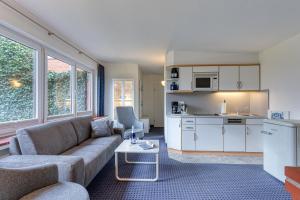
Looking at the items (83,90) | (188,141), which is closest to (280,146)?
(188,141)

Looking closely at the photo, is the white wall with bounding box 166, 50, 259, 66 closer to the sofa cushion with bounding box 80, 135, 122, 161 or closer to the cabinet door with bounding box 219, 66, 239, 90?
the cabinet door with bounding box 219, 66, 239, 90

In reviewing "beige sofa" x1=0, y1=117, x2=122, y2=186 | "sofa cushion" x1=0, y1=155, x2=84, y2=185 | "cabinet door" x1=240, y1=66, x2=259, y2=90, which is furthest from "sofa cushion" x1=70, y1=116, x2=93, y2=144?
"cabinet door" x1=240, y1=66, x2=259, y2=90

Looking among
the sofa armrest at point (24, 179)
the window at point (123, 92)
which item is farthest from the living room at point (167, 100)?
the window at point (123, 92)

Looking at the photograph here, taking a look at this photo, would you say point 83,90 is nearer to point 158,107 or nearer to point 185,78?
point 185,78

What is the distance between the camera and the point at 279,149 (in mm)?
3139

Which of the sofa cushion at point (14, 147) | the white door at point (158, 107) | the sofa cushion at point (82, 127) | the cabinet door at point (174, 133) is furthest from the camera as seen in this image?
the white door at point (158, 107)

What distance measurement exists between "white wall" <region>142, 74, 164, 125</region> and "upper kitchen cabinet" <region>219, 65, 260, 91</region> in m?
4.52

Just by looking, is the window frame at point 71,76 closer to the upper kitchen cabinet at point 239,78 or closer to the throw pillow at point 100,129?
the throw pillow at point 100,129

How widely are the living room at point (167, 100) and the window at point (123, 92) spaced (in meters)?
1.02

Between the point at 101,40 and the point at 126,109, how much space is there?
2.33 m

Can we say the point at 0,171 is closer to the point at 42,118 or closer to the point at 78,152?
the point at 78,152

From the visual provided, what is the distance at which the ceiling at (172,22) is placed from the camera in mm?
2645

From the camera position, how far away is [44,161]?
2.25 metres

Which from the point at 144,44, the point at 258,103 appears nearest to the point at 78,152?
the point at 144,44
